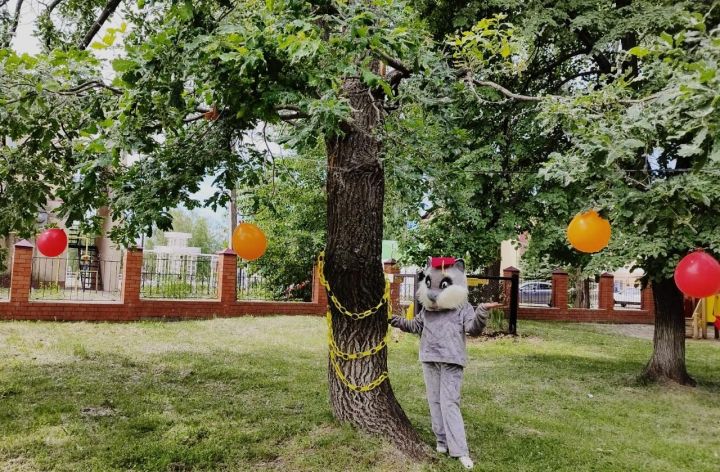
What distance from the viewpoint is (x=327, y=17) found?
346cm

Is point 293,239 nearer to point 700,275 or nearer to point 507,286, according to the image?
point 507,286

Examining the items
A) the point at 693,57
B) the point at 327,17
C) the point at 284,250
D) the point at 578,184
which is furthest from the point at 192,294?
the point at 693,57

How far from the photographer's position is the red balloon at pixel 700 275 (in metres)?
4.04

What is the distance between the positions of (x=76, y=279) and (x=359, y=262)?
14200 mm

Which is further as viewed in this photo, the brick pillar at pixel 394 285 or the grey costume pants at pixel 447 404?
the brick pillar at pixel 394 285

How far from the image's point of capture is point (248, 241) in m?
4.93

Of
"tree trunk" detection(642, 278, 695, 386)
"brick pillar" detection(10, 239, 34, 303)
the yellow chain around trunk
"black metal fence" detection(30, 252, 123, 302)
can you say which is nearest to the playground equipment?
"tree trunk" detection(642, 278, 695, 386)

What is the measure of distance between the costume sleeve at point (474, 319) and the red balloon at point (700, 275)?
56.7 inches

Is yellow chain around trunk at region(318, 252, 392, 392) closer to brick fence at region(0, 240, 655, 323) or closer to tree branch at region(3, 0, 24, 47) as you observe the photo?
tree branch at region(3, 0, 24, 47)

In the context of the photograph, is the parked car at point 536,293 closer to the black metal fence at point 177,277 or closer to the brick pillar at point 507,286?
the brick pillar at point 507,286

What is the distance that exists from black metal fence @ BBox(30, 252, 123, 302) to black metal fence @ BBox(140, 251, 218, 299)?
70 cm

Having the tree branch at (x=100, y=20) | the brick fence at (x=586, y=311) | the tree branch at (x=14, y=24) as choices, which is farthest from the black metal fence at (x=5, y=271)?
the brick fence at (x=586, y=311)

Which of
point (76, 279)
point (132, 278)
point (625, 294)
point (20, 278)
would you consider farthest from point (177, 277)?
point (625, 294)

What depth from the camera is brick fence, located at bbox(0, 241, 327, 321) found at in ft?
37.0
